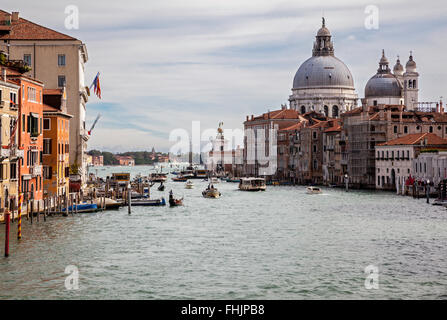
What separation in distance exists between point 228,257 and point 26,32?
3116cm

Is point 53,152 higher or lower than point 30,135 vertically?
lower

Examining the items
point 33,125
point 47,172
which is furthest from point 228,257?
point 47,172

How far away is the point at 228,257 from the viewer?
81.3ft

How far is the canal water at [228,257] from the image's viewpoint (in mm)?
19266

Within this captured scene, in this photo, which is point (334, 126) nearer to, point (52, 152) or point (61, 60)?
point (61, 60)

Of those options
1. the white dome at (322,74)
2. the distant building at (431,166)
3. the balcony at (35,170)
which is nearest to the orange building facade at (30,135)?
the balcony at (35,170)

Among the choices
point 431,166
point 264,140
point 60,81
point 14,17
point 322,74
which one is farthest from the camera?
point 322,74

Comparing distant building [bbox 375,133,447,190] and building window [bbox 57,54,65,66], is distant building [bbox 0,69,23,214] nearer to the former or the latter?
building window [bbox 57,54,65,66]

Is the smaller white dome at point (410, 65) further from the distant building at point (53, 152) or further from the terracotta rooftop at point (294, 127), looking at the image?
the distant building at point (53, 152)

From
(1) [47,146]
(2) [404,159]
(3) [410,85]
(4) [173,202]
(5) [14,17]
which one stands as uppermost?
(3) [410,85]

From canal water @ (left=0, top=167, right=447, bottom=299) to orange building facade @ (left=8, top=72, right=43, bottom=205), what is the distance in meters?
1.75

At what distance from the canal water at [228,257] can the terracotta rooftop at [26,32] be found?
1584 centimetres

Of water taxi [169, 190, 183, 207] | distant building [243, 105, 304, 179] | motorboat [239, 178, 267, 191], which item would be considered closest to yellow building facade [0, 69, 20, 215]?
water taxi [169, 190, 183, 207]

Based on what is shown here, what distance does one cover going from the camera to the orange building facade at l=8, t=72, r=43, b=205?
33156 mm
